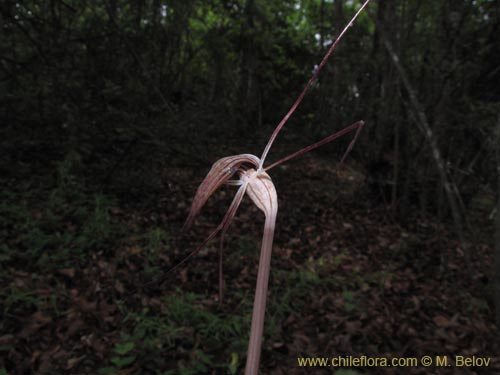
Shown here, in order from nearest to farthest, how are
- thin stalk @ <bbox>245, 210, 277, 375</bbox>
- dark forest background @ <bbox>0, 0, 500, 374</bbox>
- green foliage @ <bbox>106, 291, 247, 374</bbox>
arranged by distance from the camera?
thin stalk @ <bbox>245, 210, 277, 375</bbox>
green foliage @ <bbox>106, 291, 247, 374</bbox>
dark forest background @ <bbox>0, 0, 500, 374</bbox>

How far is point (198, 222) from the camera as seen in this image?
3.36 meters

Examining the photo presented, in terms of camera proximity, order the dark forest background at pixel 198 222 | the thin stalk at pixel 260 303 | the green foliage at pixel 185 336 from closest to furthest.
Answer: the thin stalk at pixel 260 303, the green foliage at pixel 185 336, the dark forest background at pixel 198 222

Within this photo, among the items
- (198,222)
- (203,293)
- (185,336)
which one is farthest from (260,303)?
(198,222)

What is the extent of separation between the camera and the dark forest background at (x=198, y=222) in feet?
6.22

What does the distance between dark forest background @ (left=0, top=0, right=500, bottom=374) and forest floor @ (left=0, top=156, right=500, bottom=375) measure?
0.5 inches

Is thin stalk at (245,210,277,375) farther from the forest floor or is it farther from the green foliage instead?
the green foliage

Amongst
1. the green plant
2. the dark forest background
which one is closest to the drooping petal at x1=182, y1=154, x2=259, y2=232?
the green plant

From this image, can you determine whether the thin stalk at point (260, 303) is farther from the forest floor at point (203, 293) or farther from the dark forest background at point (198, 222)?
the dark forest background at point (198, 222)

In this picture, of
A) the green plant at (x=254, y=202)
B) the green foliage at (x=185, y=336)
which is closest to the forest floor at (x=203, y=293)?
the green foliage at (x=185, y=336)

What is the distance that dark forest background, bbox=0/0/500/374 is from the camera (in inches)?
74.7

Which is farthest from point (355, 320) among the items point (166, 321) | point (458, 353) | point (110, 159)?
point (110, 159)

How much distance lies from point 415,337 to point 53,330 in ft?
6.63

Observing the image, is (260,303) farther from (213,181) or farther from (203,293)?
(203,293)

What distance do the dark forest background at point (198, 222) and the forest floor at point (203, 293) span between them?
0.01 metres
